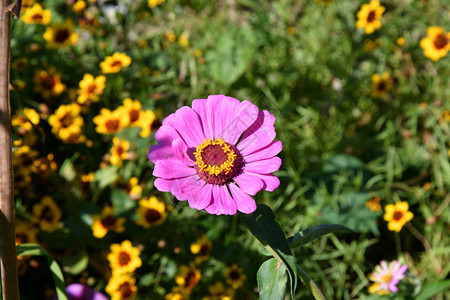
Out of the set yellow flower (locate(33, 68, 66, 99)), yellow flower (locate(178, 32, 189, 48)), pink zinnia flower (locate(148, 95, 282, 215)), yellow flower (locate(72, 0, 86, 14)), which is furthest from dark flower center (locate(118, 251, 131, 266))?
yellow flower (locate(72, 0, 86, 14))

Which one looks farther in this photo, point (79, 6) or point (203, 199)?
point (79, 6)

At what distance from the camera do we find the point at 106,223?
1.40m

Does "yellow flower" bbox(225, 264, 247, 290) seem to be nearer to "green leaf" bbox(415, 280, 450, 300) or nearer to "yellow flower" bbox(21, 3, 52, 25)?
"green leaf" bbox(415, 280, 450, 300)

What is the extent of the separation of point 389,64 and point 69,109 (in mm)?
1591

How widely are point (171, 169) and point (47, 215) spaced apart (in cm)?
87

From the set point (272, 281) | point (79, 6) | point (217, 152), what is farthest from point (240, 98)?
point (272, 281)

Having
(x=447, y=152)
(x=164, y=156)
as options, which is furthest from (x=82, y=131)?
(x=447, y=152)

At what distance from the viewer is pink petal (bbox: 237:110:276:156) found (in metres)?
0.71

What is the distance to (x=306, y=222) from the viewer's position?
1537 mm

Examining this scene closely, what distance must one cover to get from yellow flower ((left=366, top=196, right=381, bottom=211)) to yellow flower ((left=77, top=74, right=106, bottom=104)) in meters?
1.12

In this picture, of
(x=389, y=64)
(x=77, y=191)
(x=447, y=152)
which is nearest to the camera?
(x=77, y=191)

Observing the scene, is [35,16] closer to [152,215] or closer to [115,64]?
[115,64]

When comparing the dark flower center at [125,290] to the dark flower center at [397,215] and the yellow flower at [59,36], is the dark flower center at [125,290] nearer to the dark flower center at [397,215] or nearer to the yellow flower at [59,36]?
the dark flower center at [397,215]

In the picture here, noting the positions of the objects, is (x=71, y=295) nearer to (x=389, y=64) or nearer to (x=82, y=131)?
(x=82, y=131)
